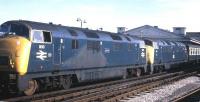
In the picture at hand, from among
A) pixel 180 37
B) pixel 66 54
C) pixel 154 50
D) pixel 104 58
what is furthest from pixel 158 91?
pixel 180 37

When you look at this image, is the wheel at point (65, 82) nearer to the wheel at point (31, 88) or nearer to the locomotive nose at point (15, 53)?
the wheel at point (31, 88)

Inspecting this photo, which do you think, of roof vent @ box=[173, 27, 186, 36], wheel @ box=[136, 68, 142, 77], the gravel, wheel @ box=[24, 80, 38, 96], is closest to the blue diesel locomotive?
wheel @ box=[24, 80, 38, 96]

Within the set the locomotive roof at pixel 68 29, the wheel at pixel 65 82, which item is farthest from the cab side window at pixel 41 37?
the wheel at pixel 65 82

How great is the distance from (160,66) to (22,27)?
22.8 m

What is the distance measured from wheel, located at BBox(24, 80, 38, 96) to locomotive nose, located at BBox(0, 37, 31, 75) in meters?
0.93

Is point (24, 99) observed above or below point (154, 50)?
below

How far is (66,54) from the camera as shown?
2003 centimetres

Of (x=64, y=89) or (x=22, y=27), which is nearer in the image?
(x=22, y=27)

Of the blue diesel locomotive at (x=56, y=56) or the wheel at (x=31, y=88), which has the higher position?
the blue diesel locomotive at (x=56, y=56)

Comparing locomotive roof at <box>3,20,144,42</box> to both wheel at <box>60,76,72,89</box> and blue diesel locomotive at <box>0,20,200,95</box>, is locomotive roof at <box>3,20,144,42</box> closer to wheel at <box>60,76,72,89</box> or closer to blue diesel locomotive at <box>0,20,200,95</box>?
blue diesel locomotive at <box>0,20,200,95</box>

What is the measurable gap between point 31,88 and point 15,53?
197 cm

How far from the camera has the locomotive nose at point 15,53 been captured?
54.5ft

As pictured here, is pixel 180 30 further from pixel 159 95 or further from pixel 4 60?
pixel 4 60

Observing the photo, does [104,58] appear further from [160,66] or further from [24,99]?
[160,66]
